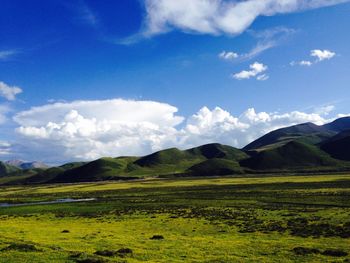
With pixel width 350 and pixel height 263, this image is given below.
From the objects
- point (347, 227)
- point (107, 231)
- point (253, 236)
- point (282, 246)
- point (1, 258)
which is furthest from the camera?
point (107, 231)

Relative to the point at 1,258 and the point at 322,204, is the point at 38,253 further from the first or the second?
the point at 322,204

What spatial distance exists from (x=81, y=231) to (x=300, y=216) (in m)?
34.8

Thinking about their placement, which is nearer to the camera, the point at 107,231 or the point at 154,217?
the point at 107,231


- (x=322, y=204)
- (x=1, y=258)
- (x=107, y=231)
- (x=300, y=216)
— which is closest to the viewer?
(x=1, y=258)

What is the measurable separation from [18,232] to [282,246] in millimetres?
37498

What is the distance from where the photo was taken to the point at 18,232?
57500 millimetres

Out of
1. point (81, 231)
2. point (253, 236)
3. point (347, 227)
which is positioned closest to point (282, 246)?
point (253, 236)

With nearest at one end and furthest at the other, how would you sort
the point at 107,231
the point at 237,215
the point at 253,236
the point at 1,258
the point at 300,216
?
the point at 1,258
the point at 253,236
the point at 107,231
the point at 300,216
the point at 237,215

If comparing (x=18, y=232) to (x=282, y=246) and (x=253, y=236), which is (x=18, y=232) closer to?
(x=253, y=236)

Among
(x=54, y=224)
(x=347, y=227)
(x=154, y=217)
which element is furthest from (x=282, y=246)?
(x=54, y=224)

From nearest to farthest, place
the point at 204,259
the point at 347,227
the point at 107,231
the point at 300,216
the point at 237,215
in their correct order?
the point at 204,259, the point at 347,227, the point at 107,231, the point at 300,216, the point at 237,215

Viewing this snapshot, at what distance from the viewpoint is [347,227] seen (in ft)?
169

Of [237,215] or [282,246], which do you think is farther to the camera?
[237,215]

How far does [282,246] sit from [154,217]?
122 feet
